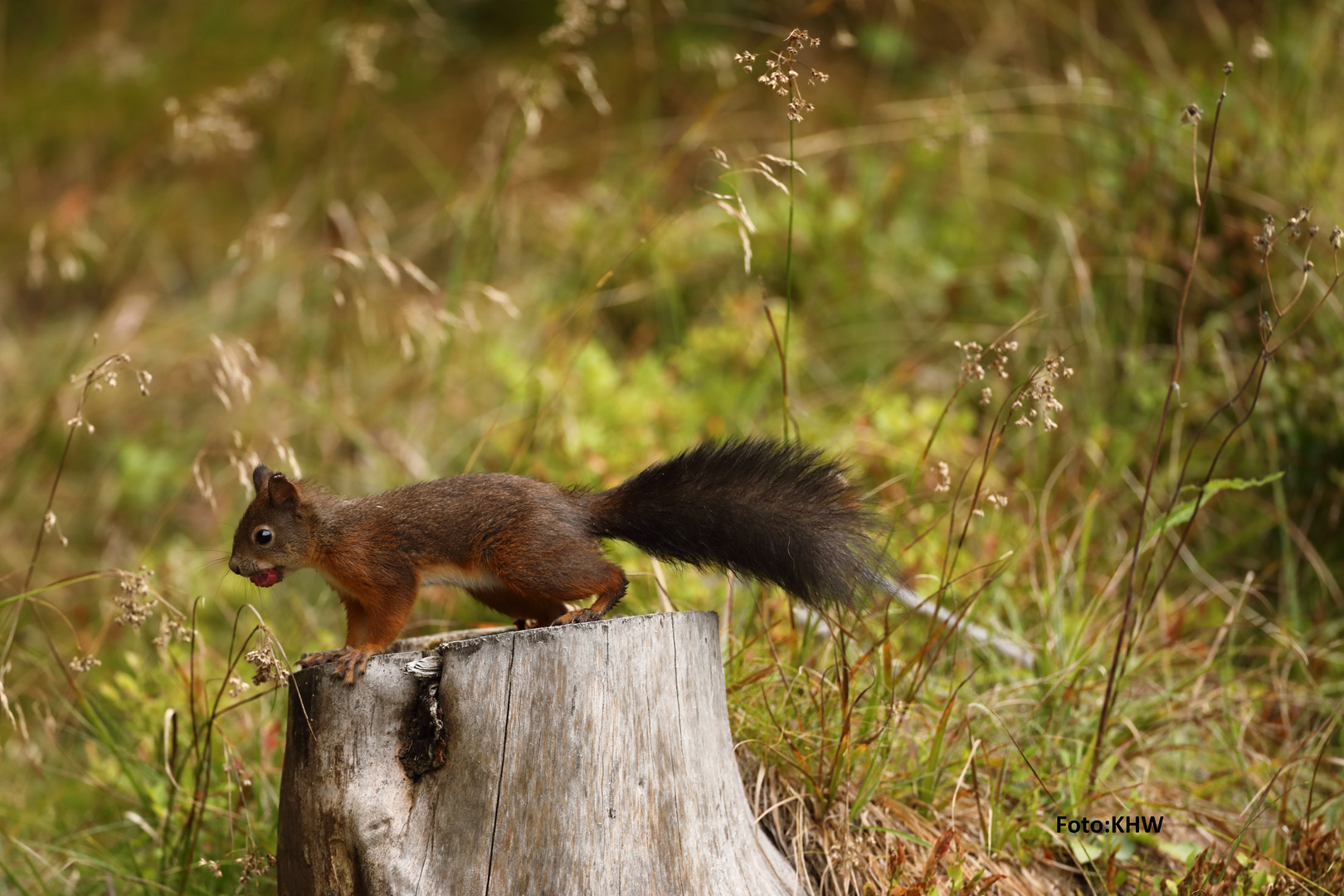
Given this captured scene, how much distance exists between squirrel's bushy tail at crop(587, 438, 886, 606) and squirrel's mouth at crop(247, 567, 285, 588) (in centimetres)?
77

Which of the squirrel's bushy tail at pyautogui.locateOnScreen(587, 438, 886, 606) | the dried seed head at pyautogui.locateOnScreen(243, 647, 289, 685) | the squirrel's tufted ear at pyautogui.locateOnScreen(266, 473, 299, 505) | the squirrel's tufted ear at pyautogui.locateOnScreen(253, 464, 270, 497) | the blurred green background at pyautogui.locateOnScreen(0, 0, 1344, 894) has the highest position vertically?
the squirrel's bushy tail at pyautogui.locateOnScreen(587, 438, 886, 606)

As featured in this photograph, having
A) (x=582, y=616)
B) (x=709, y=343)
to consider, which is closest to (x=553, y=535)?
(x=582, y=616)

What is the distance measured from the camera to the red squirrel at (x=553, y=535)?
243 cm

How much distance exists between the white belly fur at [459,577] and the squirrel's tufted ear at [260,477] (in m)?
0.45

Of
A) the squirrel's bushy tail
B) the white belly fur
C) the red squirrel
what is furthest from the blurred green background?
the white belly fur

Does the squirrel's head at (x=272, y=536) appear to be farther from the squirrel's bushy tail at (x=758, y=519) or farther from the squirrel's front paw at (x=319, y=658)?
the squirrel's bushy tail at (x=758, y=519)

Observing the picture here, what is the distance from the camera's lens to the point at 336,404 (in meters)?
5.60

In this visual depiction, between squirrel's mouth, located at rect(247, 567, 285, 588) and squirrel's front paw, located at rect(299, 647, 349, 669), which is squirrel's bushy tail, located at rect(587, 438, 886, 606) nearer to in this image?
squirrel's front paw, located at rect(299, 647, 349, 669)

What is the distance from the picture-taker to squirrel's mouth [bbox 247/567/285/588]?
2.71 m

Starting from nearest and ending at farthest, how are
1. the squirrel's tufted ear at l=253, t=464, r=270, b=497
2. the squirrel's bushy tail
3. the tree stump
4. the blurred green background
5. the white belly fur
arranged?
the tree stump < the squirrel's bushy tail < the white belly fur < the squirrel's tufted ear at l=253, t=464, r=270, b=497 < the blurred green background

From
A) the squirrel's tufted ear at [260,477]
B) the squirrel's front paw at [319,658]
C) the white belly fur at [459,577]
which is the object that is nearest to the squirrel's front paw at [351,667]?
the squirrel's front paw at [319,658]

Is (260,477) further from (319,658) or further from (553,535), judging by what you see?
(553,535)

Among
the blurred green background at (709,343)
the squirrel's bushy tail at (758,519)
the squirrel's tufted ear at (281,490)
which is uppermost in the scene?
the squirrel's bushy tail at (758,519)

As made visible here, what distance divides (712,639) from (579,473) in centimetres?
192
